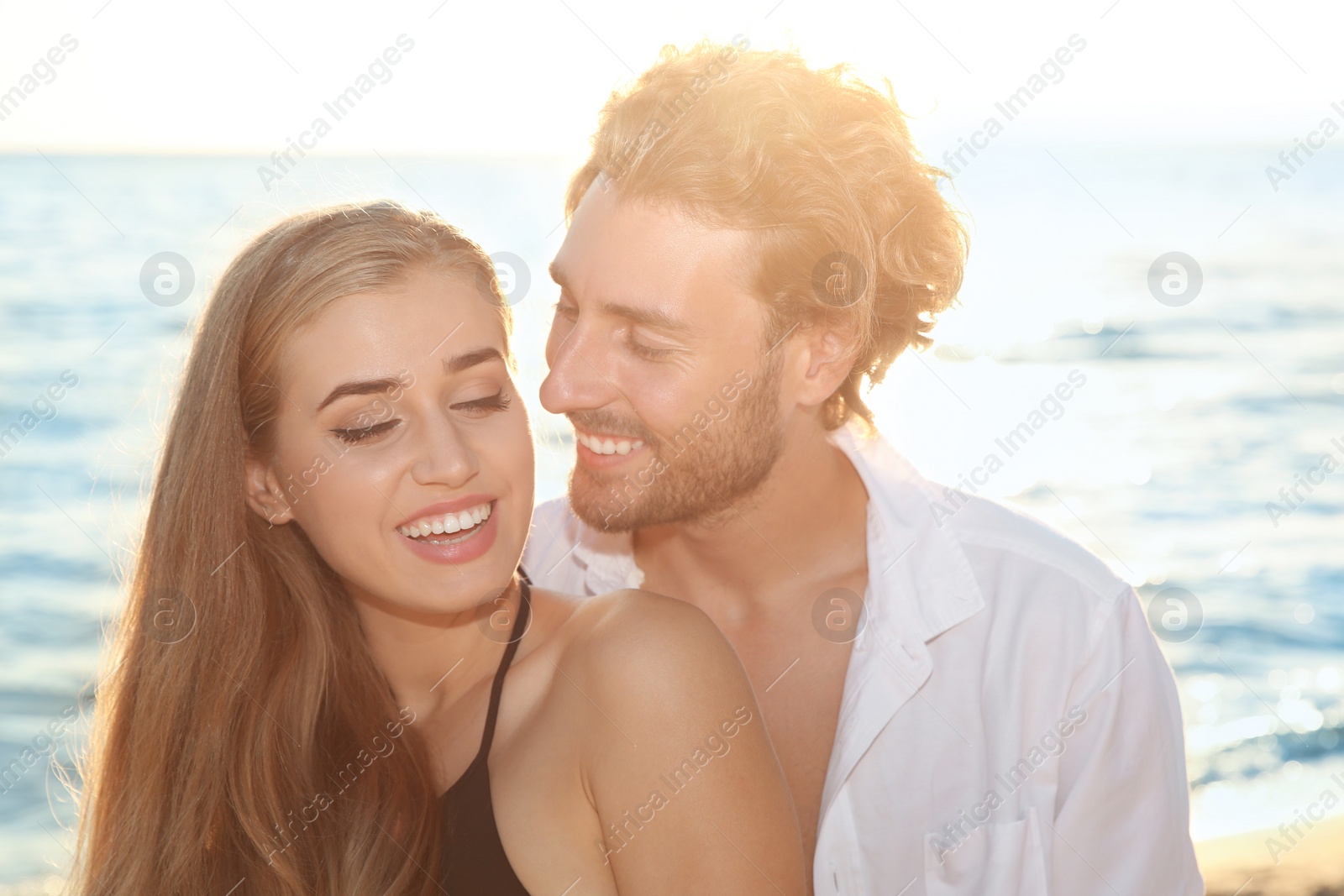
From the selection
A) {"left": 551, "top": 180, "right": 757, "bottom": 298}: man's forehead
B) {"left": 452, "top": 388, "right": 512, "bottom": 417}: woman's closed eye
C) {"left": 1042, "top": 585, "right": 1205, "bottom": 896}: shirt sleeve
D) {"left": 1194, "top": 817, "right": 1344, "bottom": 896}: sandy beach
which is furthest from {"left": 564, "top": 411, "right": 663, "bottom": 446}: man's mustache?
{"left": 1194, "top": 817, "right": 1344, "bottom": 896}: sandy beach

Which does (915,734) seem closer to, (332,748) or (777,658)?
(777,658)

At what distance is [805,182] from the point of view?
3.29 metres

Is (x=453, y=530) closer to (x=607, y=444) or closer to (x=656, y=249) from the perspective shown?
(x=607, y=444)

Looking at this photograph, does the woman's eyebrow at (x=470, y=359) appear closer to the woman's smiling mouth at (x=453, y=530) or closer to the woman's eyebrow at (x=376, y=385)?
the woman's eyebrow at (x=376, y=385)

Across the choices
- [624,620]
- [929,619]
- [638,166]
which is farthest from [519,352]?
[929,619]

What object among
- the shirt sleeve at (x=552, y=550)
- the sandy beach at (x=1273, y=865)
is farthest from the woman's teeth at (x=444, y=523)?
the sandy beach at (x=1273, y=865)

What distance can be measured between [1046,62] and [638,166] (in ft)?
6.65

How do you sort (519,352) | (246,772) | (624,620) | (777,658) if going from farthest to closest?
(777,658), (519,352), (246,772), (624,620)

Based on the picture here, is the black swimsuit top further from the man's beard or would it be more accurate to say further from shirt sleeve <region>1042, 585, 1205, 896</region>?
shirt sleeve <region>1042, 585, 1205, 896</region>

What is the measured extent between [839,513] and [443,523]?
1469 millimetres

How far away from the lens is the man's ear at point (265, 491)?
8.72ft

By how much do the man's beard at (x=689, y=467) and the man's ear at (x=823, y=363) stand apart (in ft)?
0.38

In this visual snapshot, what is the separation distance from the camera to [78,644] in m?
8.81

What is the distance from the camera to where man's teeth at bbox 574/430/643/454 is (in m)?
3.25
